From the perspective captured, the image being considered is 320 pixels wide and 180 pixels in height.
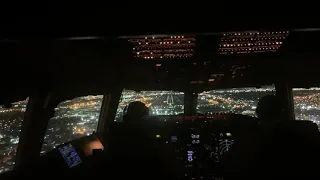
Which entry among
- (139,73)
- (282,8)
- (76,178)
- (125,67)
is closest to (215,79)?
(139,73)

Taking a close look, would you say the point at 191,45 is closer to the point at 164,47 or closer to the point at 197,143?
the point at 164,47

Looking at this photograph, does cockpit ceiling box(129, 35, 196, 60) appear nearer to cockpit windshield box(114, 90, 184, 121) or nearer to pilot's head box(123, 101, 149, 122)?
pilot's head box(123, 101, 149, 122)

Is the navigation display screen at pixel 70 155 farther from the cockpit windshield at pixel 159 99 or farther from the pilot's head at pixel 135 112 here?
the cockpit windshield at pixel 159 99

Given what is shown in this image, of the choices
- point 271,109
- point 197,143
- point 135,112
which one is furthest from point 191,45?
point 135,112

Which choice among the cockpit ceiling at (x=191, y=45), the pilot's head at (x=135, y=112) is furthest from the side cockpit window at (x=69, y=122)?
the cockpit ceiling at (x=191, y=45)

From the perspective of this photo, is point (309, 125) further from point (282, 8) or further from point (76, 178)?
point (76, 178)
